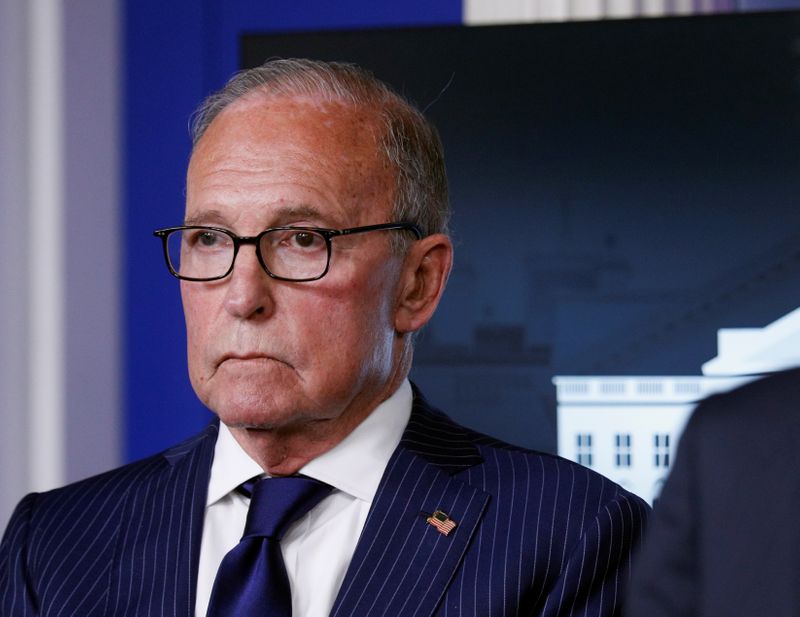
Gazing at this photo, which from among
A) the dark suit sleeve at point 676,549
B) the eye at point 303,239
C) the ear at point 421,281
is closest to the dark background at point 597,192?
the ear at point 421,281

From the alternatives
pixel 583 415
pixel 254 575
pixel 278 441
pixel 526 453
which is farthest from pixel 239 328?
pixel 583 415

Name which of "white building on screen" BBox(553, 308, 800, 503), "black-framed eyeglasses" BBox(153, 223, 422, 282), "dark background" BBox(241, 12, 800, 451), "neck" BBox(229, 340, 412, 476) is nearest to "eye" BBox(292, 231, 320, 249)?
"black-framed eyeglasses" BBox(153, 223, 422, 282)

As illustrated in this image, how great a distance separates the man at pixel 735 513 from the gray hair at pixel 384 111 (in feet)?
3.72

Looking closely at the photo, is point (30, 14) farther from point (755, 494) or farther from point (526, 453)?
point (755, 494)

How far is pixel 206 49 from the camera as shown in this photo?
3.01 metres

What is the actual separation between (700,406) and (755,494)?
0.05m

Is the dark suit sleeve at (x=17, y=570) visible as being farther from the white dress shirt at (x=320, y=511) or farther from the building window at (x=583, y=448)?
the building window at (x=583, y=448)

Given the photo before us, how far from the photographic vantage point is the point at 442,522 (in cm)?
159

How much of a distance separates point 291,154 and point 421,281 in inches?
11.5

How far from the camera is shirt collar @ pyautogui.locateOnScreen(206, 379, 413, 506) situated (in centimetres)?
163

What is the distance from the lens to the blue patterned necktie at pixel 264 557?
151cm

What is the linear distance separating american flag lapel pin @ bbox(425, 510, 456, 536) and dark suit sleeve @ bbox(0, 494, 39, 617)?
577mm

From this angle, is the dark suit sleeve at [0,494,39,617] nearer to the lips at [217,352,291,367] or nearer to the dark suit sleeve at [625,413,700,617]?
the lips at [217,352,291,367]

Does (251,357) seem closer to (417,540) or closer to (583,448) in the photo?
(417,540)
